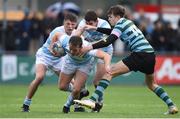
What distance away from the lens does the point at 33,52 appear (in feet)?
100

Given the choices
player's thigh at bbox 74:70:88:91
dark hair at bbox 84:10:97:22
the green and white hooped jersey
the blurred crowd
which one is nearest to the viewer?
the green and white hooped jersey

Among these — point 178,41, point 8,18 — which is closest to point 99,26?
point 178,41

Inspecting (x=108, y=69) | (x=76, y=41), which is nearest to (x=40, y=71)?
(x=76, y=41)

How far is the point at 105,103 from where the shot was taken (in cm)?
2050

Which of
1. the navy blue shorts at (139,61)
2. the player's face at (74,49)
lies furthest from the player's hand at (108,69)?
the player's face at (74,49)

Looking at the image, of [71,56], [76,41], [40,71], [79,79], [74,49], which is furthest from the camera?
[40,71]

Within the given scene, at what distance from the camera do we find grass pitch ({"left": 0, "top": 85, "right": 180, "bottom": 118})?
52.6 feet

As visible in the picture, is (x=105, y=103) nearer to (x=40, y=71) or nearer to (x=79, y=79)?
(x=40, y=71)

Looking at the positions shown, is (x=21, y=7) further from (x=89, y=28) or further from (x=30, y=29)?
(x=89, y=28)

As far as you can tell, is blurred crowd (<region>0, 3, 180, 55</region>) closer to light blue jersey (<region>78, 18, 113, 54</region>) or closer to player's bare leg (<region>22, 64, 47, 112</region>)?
light blue jersey (<region>78, 18, 113, 54</region>)

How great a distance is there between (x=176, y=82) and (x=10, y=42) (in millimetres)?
7101

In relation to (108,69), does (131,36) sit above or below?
above

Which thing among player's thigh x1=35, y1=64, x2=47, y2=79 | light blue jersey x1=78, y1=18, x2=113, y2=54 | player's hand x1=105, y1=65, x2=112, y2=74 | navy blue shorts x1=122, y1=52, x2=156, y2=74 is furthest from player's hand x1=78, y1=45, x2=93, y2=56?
light blue jersey x1=78, y1=18, x2=113, y2=54

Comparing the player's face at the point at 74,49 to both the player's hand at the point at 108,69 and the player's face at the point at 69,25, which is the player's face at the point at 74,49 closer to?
the player's hand at the point at 108,69
